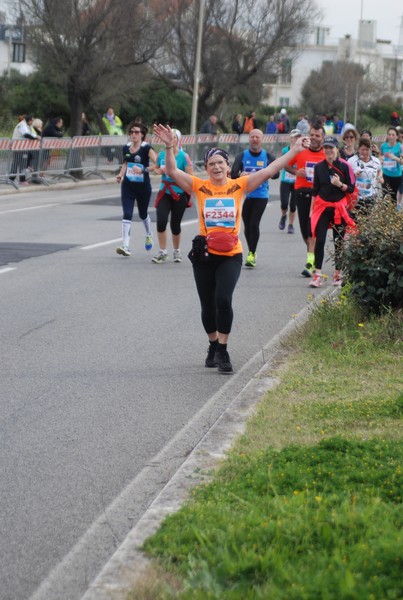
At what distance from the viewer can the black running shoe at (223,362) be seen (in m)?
9.13

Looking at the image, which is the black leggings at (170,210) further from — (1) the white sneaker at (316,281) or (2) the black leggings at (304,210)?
(1) the white sneaker at (316,281)

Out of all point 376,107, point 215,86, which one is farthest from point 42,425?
point 376,107

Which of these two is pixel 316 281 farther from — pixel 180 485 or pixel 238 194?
pixel 180 485

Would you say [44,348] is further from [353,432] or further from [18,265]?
[18,265]

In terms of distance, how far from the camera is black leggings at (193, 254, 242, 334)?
30.0 feet

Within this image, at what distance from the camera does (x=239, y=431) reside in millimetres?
6852

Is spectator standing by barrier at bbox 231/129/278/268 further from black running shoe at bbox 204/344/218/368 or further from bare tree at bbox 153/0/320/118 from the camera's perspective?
bare tree at bbox 153/0/320/118

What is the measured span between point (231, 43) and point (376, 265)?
45925 mm

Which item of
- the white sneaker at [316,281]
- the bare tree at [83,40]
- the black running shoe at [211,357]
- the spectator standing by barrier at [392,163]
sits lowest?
the white sneaker at [316,281]

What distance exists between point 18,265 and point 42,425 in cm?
810

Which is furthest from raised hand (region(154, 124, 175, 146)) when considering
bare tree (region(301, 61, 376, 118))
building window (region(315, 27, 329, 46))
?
building window (region(315, 27, 329, 46))

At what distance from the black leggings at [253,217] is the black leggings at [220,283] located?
5.86m

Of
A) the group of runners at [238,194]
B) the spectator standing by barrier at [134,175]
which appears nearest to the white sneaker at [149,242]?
the group of runners at [238,194]

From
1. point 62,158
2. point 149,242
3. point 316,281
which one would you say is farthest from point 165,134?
point 62,158
